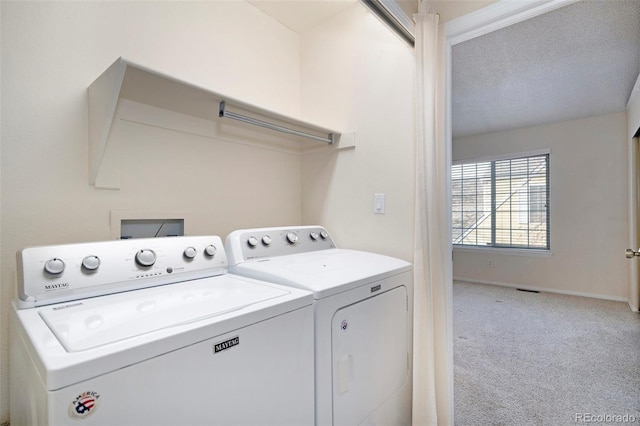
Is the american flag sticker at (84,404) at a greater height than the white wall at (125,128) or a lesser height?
lesser

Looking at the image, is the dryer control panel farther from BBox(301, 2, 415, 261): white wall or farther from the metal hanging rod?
the metal hanging rod

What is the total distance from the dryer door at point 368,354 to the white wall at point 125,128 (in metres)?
0.96

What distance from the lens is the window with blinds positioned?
4.91 metres

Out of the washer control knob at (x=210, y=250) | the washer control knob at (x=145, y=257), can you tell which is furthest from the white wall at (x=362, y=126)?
the washer control knob at (x=145, y=257)

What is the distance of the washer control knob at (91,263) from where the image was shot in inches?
41.0

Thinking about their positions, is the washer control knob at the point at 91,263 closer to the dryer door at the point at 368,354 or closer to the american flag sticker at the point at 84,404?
the american flag sticker at the point at 84,404

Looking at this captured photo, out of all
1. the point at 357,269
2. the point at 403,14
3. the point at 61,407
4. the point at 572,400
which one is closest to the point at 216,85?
the point at 403,14

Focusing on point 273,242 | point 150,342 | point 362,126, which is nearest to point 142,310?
point 150,342

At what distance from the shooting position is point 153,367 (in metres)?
0.70

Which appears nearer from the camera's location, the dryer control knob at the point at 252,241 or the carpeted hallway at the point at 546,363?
the dryer control knob at the point at 252,241

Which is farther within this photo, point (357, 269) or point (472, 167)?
point (472, 167)

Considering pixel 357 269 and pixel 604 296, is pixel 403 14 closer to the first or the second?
pixel 357 269

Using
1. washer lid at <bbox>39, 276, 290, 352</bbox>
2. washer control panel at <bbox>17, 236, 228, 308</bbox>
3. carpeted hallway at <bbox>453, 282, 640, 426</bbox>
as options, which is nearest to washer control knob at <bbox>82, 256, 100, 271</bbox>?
washer control panel at <bbox>17, 236, 228, 308</bbox>

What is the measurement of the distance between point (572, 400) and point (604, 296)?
325 centimetres
